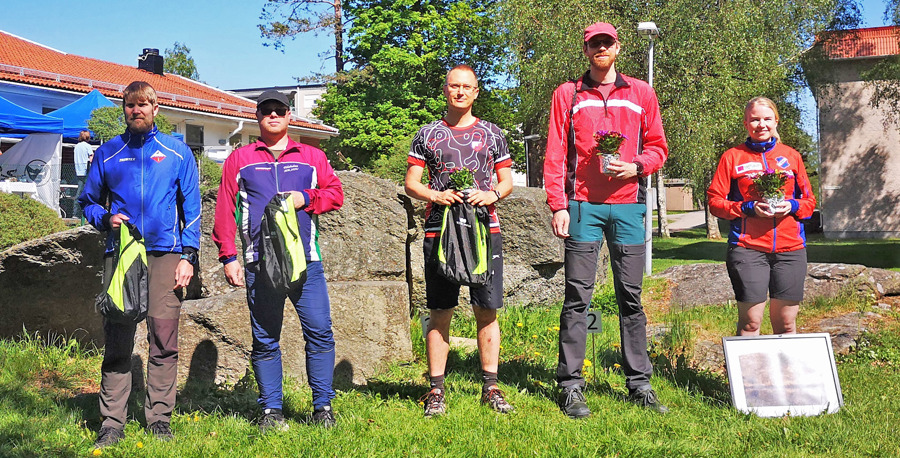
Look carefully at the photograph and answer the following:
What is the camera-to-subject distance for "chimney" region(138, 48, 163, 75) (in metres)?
35.2

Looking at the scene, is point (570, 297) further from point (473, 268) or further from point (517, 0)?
point (517, 0)

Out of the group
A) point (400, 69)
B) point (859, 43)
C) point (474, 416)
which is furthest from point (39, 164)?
point (859, 43)

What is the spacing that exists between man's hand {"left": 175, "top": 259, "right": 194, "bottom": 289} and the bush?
130 inches

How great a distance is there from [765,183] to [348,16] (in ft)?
103

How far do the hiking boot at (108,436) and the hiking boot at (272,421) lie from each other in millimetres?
768

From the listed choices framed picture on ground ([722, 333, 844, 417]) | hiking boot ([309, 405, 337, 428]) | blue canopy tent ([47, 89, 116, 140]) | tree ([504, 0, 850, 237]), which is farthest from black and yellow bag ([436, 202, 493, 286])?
tree ([504, 0, 850, 237])

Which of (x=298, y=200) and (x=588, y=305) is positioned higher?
(x=298, y=200)

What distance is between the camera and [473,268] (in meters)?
4.33

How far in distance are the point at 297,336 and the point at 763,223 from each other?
3.36 m

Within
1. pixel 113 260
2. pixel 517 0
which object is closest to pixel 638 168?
pixel 113 260

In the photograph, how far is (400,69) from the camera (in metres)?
32.4

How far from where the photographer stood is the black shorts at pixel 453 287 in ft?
14.8

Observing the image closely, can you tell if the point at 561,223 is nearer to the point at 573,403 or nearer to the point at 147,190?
the point at 573,403

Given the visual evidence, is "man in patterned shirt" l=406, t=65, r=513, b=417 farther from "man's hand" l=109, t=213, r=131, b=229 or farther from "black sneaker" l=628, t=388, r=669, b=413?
"man's hand" l=109, t=213, r=131, b=229
